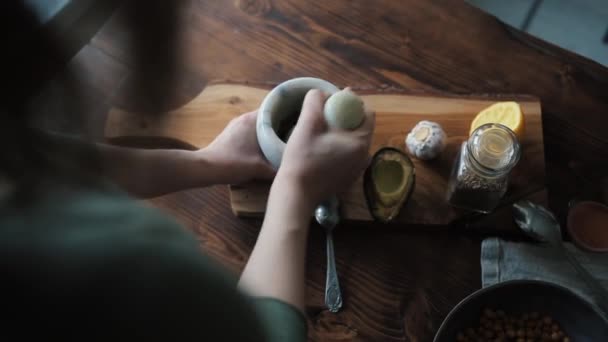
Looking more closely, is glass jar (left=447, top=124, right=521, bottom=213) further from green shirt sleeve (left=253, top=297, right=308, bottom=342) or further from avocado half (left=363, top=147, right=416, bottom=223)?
green shirt sleeve (left=253, top=297, right=308, bottom=342)

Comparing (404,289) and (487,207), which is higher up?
(487,207)

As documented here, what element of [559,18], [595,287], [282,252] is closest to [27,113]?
[282,252]

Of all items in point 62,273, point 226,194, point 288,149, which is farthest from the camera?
point 226,194

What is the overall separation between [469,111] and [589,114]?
7.1 inches

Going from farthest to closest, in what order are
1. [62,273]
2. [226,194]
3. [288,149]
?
[226,194], [288,149], [62,273]

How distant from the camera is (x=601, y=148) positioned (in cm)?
65

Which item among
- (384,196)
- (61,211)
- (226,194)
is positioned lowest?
(226,194)

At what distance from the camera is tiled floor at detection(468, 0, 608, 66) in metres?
1.20

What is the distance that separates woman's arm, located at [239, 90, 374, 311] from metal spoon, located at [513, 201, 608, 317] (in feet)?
0.73

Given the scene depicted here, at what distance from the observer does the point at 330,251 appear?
1.88ft

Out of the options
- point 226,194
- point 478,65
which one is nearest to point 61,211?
point 226,194

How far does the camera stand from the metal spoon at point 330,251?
1.85 ft

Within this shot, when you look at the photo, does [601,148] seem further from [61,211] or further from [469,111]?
[61,211]

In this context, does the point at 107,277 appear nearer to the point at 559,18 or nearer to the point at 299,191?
the point at 299,191
